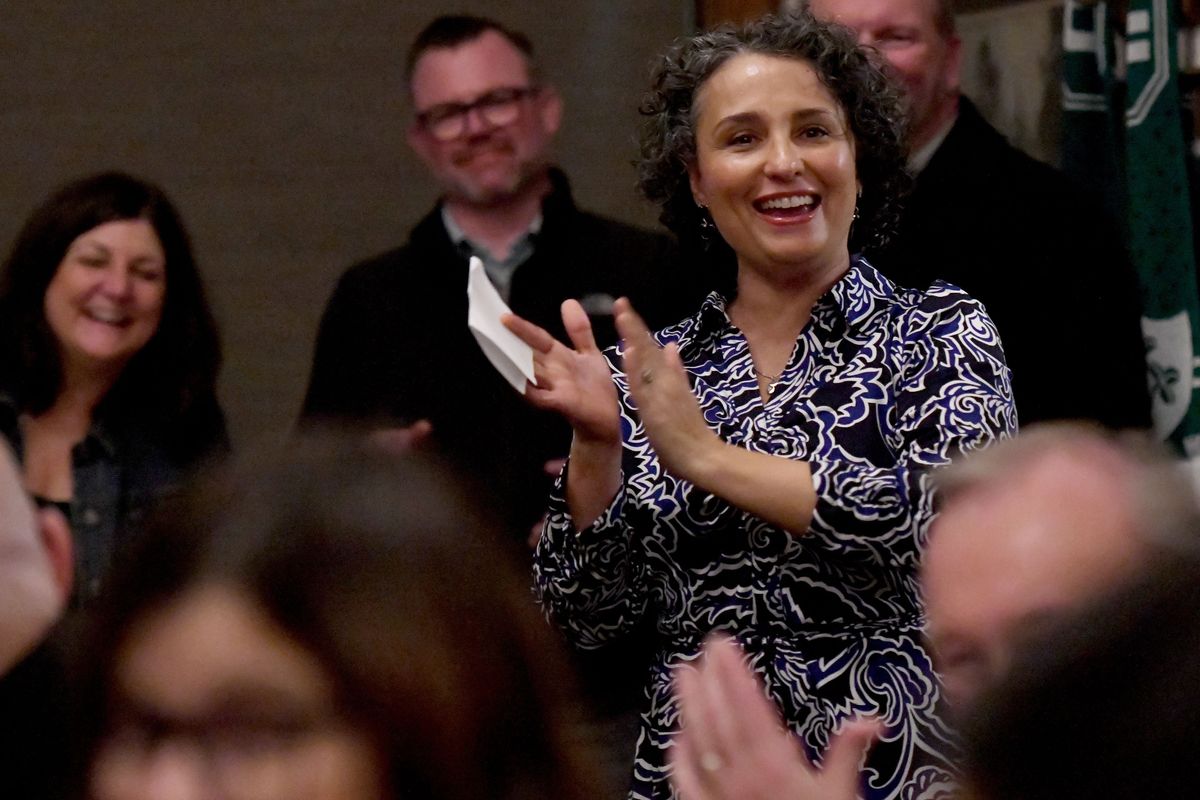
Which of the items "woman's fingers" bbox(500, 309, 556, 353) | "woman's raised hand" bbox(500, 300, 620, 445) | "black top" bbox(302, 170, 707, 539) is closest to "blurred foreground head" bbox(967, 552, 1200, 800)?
"woman's raised hand" bbox(500, 300, 620, 445)

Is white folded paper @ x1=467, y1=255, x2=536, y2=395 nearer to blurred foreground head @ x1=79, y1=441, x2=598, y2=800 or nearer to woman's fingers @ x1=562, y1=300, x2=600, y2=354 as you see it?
woman's fingers @ x1=562, y1=300, x2=600, y2=354

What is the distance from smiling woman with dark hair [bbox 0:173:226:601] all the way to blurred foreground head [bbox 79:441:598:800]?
170 cm

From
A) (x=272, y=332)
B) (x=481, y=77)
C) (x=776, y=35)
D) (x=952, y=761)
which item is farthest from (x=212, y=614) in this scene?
(x=272, y=332)

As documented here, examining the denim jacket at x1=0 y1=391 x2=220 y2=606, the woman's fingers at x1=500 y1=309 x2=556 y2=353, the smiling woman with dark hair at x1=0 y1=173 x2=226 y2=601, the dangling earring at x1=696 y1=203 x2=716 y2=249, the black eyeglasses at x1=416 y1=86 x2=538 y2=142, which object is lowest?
the denim jacket at x1=0 y1=391 x2=220 y2=606

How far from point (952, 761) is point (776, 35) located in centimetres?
85

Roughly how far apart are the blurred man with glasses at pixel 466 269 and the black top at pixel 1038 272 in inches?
18.4

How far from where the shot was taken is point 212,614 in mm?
843

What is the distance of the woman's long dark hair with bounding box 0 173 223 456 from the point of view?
2.65 meters

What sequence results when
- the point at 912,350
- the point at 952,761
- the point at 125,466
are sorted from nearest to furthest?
the point at 952,761 < the point at 912,350 < the point at 125,466

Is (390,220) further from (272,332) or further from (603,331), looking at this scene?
(603,331)

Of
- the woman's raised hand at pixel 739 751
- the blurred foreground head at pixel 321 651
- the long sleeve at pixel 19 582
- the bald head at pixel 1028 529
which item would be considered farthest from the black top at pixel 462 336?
the blurred foreground head at pixel 321 651

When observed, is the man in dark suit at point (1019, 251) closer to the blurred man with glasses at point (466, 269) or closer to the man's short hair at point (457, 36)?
the blurred man with glasses at point (466, 269)

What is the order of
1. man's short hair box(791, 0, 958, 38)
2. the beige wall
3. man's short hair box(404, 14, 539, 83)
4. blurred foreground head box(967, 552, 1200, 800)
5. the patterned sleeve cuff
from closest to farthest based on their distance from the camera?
blurred foreground head box(967, 552, 1200, 800) < the patterned sleeve cuff < man's short hair box(791, 0, 958, 38) < man's short hair box(404, 14, 539, 83) < the beige wall

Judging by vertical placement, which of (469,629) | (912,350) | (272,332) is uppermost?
(469,629)
